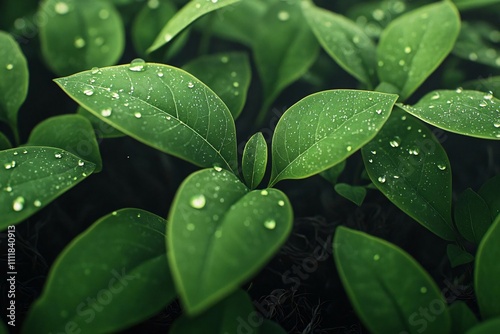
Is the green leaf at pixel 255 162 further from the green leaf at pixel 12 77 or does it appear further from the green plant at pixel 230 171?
the green leaf at pixel 12 77

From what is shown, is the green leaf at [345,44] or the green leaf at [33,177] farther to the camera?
the green leaf at [345,44]

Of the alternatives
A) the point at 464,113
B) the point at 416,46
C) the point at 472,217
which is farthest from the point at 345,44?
the point at 472,217

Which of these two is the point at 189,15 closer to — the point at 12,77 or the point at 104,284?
the point at 12,77

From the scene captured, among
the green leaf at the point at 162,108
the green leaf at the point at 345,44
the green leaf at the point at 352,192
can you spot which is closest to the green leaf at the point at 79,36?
the green leaf at the point at 162,108

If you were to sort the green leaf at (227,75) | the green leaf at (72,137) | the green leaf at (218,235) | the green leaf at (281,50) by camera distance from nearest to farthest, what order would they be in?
the green leaf at (218,235), the green leaf at (72,137), the green leaf at (227,75), the green leaf at (281,50)

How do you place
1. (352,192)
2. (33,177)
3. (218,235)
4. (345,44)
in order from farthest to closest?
(345,44) → (352,192) → (33,177) → (218,235)

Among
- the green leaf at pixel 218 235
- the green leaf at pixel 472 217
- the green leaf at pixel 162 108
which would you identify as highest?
the green leaf at pixel 162 108

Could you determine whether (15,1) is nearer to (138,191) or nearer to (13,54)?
(13,54)
